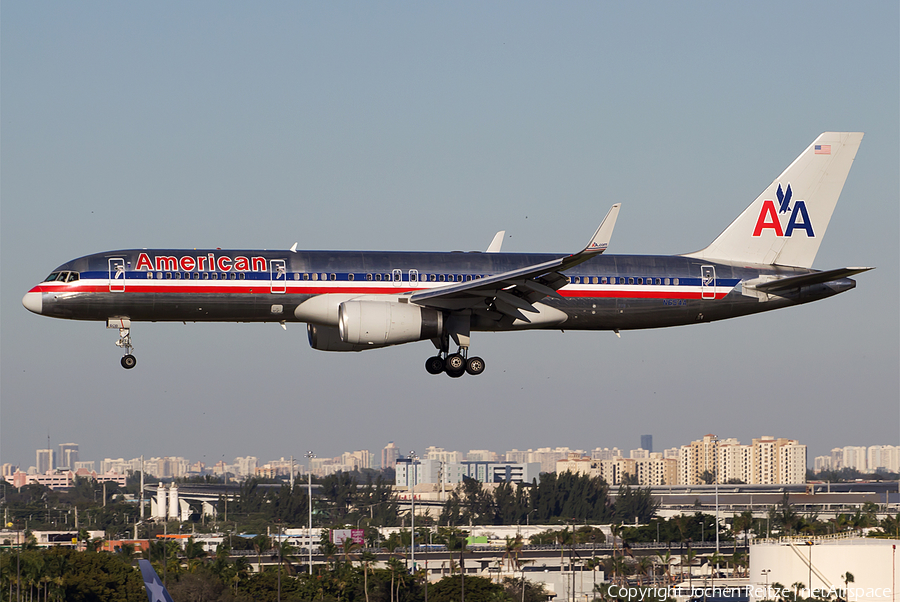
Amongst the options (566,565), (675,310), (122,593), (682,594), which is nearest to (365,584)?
(122,593)

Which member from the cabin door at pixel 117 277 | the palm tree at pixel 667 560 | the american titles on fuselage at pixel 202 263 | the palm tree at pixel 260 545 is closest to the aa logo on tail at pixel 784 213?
the american titles on fuselage at pixel 202 263

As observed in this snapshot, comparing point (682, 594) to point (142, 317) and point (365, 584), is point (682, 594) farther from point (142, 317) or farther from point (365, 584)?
point (142, 317)

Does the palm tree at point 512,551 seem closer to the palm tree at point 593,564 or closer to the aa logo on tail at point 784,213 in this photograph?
the palm tree at point 593,564

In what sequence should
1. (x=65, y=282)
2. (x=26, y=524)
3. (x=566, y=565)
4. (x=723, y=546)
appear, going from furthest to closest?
(x=26, y=524) < (x=723, y=546) < (x=566, y=565) < (x=65, y=282)

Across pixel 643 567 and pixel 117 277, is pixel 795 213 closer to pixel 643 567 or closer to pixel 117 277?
pixel 117 277

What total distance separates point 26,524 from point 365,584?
95.6 m

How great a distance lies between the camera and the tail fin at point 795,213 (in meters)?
46.1

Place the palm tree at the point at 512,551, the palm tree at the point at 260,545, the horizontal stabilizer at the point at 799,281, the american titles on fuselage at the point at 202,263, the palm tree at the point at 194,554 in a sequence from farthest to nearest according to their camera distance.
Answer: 1. the palm tree at the point at 260,545
2. the palm tree at the point at 512,551
3. the palm tree at the point at 194,554
4. the horizontal stabilizer at the point at 799,281
5. the american titles on fuselage at the point at 202,263

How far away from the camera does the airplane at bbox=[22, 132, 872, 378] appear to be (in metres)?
38.8

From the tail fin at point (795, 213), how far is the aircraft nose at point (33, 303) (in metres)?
25.4

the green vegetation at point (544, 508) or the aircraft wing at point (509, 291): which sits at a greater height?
the aircraft wing at point (509, 291)

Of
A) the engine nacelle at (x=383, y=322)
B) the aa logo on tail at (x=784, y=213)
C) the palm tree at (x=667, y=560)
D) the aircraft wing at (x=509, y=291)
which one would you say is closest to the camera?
the aircraft wing at (x=509, y=291)

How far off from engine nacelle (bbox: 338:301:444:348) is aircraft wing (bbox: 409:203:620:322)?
21.6 inches

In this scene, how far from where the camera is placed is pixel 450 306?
40.3 m
